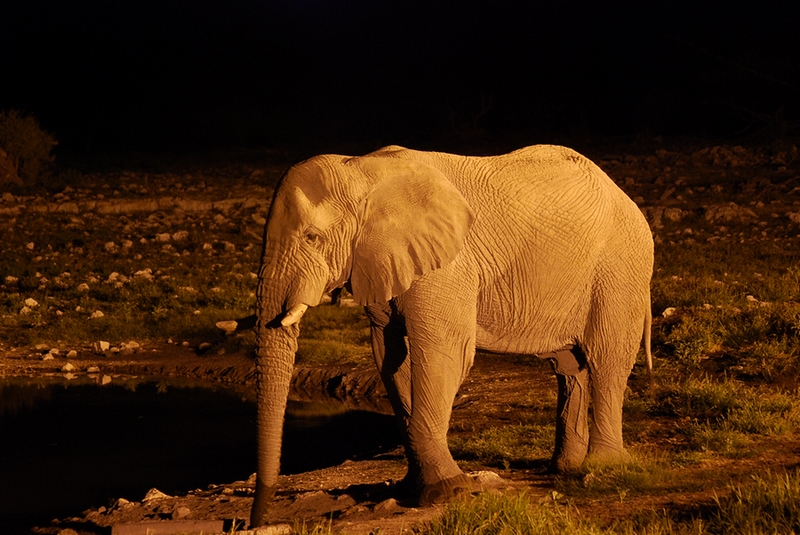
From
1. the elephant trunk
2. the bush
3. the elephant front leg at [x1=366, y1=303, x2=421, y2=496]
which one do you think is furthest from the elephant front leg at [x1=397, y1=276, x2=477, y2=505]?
the bush

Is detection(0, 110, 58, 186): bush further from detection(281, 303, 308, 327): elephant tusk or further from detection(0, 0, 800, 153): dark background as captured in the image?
detection(281, 303, 308, 327): elephant tusk

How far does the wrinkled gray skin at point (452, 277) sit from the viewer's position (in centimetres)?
546

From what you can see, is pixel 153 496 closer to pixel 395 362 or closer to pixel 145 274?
pixel 395 362

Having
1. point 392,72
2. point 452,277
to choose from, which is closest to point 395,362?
point 452,277

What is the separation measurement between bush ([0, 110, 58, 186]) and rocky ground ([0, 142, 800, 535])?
4.08ft

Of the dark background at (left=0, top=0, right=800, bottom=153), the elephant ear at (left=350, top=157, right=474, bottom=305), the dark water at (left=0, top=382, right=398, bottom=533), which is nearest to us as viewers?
the elephant ear at (left=350, top=157, right=474, bottom=305)

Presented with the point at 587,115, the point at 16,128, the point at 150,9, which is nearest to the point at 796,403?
the point at 16,128

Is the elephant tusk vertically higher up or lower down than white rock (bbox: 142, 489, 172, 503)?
higher up

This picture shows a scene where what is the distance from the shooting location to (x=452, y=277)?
19.1ft

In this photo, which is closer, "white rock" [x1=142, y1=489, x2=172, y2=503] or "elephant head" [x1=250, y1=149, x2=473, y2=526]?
"elephant head" [x1=250, y1=149, x2=473, y2=526]

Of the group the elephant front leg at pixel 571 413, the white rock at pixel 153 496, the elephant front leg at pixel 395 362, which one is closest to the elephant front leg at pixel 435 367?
the elephant front leg at pixel 395 362

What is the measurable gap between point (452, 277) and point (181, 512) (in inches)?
80.2

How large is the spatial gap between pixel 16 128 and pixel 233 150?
1172cm

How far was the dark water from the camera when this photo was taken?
758 centimetres
